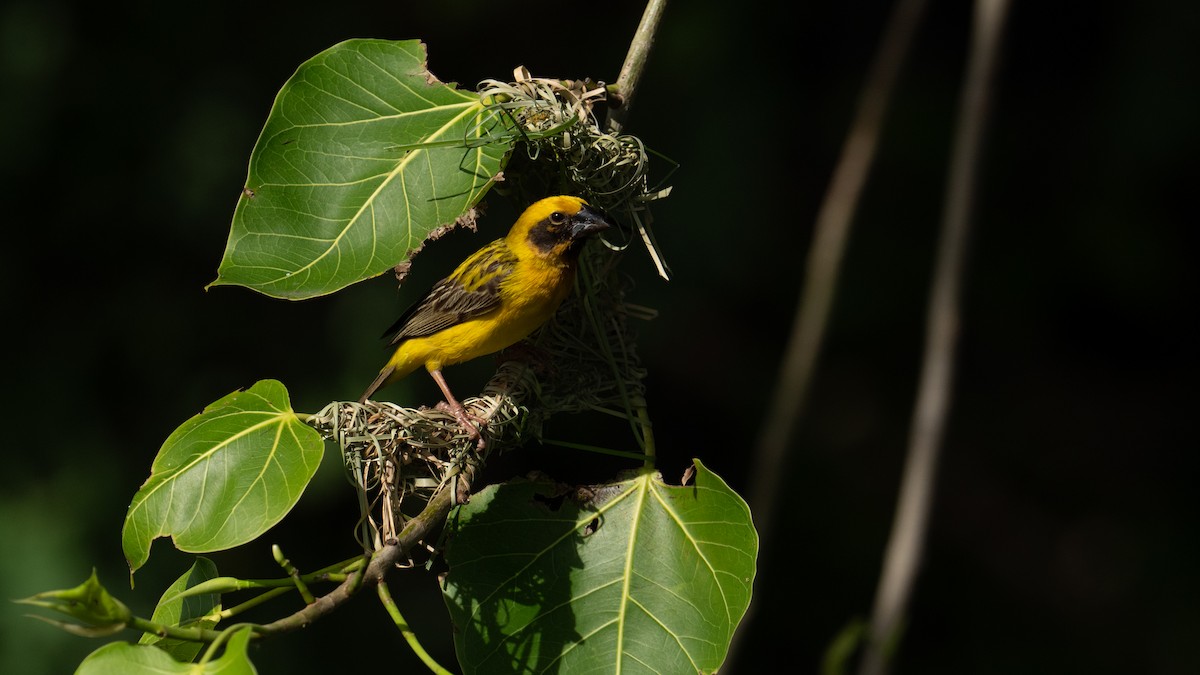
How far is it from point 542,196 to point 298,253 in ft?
2.41

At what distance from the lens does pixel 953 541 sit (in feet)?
21.0

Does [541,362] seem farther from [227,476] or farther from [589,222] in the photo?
[227,476]

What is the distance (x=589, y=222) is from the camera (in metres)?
2.59

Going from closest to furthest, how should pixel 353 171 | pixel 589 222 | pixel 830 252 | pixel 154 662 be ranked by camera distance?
pixel 154 662, pixel 353 171, pixel 589 222, pixel 830 252

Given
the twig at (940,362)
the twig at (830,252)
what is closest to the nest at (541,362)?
the twig at (830,252)

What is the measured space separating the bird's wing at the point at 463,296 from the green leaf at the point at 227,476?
2.61 feet

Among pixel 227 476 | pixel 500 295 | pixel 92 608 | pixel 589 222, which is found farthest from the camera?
pixel 500 295

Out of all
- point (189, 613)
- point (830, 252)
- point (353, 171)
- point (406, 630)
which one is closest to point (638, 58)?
point (353, 171)

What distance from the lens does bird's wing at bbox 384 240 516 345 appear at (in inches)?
115

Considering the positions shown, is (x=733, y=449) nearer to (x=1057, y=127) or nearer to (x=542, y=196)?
(x=1057, y=127)

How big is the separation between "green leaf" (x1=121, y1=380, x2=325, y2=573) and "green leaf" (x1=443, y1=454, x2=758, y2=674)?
1.11 feet

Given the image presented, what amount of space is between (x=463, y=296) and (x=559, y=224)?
484 mm

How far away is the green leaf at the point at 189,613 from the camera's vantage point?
187 cm

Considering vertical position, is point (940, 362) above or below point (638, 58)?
below
